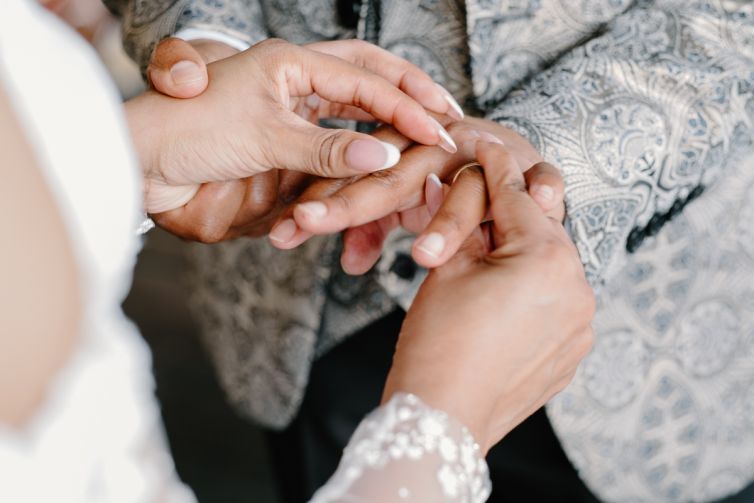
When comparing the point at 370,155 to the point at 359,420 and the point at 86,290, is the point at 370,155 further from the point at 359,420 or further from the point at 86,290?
the point at 359,420

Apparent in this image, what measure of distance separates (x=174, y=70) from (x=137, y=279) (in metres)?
1.74

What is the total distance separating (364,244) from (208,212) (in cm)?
20

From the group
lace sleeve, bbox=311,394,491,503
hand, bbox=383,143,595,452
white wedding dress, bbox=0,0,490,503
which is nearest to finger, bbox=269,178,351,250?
hand, bbox=383,143,595,452

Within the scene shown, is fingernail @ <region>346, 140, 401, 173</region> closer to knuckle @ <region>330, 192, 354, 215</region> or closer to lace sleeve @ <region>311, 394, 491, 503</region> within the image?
knuckle @ <region>330, 192, 354, 215</region>

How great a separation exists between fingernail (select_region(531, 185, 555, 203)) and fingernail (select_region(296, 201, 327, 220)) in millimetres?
221

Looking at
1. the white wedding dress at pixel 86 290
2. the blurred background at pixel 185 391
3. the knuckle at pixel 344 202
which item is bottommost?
the blurred background at pixel 185 391

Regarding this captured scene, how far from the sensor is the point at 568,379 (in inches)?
30.5

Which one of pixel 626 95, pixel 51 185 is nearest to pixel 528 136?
pixel 626 95

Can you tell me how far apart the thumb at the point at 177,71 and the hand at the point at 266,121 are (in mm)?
13

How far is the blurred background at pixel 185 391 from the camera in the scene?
1.89 meters

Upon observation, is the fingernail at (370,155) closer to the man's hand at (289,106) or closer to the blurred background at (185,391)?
the man's hand at (289,106)

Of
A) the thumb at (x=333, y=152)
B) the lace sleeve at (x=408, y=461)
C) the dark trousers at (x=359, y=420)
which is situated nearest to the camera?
the lace sleeve at (x=408, y=461)

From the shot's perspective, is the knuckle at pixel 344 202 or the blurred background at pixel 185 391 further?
the blurred background at pixel 185 391

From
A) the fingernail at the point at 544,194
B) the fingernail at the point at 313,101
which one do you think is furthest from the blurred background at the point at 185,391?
the fingernail at the point at 544,194
